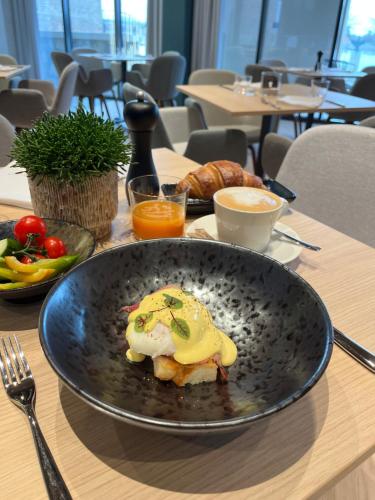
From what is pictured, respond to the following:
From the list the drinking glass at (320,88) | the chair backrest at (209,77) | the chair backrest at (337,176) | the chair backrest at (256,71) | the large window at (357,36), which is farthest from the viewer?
the large window at (357,36)

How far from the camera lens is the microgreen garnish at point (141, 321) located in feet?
1.64

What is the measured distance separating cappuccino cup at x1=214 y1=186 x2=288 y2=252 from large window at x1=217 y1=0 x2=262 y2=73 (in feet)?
18.6

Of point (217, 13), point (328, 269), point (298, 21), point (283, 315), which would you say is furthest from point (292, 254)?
point (298, 21)

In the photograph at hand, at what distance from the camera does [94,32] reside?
21.0 ft

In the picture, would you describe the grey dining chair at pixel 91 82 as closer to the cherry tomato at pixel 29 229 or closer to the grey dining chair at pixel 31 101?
the grey dining chair at pixel 31 101

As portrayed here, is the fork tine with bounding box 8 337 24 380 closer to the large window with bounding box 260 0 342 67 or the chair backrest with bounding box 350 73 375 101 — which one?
the chair backrest with bounding box 350 73 375 101

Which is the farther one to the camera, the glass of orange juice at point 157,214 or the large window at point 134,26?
the large window at point 134,26

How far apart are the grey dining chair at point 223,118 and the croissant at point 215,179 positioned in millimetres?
2161

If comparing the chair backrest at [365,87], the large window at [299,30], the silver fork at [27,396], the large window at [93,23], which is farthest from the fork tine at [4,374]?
the large window at [93,23]

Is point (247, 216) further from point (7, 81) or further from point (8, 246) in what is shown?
point (7, 81)

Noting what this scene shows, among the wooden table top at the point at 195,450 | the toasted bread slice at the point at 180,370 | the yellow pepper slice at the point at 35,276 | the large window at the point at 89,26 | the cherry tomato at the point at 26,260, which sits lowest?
the wooden table top at the point at 195,450

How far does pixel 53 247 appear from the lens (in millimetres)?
697

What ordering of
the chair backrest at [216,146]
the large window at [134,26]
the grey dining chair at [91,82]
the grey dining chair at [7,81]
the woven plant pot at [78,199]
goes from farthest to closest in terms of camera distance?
the large window at [134,26], the grey dining chair at [91,82], the grey dining chair at [7,81], the chair backrest at [216,146], the woven plant pot at [78,199]

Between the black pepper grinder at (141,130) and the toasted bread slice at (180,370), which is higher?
the black pepper grinder at (141,130)
